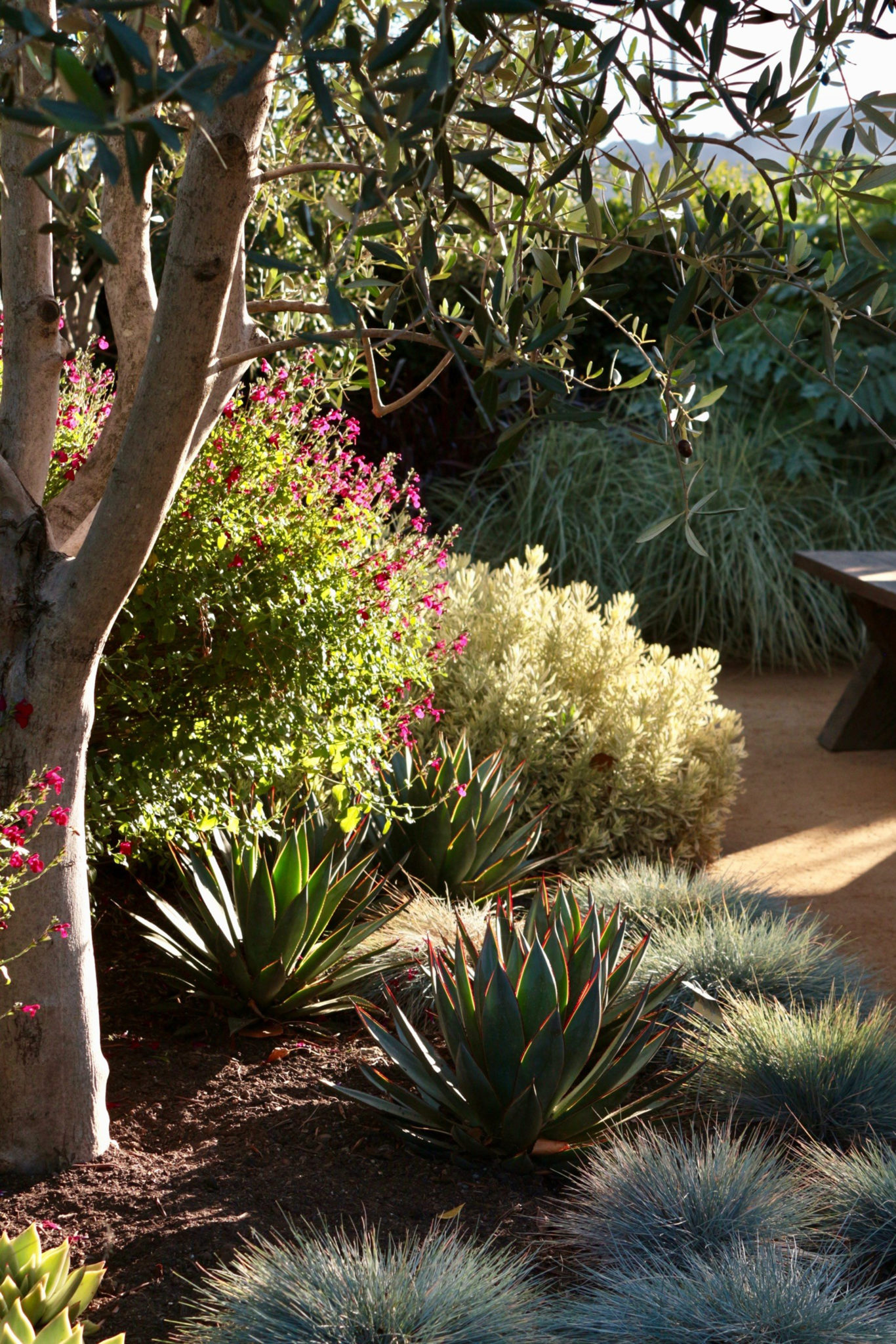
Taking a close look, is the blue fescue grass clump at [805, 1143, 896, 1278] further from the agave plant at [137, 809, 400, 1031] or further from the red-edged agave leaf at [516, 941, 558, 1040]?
the agave plant at [137, 809, 400, 1031]

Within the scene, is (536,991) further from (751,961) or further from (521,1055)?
(751,961)

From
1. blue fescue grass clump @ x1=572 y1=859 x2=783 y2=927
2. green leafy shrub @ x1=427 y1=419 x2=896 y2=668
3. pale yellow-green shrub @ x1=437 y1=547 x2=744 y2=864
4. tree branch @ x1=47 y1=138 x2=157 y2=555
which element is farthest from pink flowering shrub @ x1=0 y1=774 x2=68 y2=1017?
green leafy shrub @ x1=427 y1=419 x2=896 y2=668

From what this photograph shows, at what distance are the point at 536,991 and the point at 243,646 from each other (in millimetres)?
1154

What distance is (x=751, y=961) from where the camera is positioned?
3.31 meters

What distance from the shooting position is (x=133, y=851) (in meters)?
3.22

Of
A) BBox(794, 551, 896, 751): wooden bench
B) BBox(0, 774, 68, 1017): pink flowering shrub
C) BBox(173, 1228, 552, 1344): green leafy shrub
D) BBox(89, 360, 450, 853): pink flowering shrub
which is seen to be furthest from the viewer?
BBox(794, 551, 896, 751): wooden bench

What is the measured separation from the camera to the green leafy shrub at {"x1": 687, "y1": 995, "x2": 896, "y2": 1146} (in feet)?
8.84

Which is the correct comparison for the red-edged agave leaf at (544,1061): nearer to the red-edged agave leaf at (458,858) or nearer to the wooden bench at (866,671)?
the red-edged agave leaf at (458,858)

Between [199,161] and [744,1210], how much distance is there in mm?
2094

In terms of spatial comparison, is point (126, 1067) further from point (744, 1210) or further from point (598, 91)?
point (598, 91)

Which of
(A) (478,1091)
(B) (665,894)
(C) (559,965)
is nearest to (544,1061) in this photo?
(A) (478,1091)

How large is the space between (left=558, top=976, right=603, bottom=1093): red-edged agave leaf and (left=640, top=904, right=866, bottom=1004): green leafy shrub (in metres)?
0.65

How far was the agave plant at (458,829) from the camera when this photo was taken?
381 centimetres

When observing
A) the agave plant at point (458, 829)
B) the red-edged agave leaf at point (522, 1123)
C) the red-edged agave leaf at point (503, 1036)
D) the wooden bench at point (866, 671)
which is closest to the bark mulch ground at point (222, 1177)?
the red-edged agave leaf at point (522, 1123)
